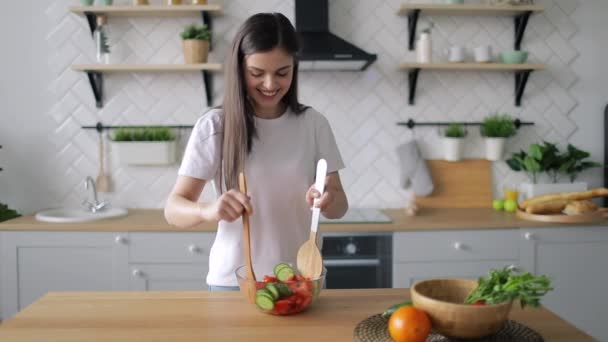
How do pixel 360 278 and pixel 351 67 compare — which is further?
pixel 351 67

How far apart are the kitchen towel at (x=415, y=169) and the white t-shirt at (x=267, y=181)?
151cm

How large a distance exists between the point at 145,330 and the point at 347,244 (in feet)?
4.96

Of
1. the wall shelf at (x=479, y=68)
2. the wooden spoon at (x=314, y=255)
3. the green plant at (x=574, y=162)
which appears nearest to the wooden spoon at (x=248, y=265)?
the wooden spoon at (x=314, y=255)

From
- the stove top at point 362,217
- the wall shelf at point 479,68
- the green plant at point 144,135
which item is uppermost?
the wall shelf at point 479,68

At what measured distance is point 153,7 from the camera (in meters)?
2.85

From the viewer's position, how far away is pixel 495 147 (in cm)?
304

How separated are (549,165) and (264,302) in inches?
91.3

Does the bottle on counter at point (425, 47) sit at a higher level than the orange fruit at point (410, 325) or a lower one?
higher

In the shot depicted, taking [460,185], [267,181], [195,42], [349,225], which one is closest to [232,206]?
[267,181]

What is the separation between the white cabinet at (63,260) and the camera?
2.57 meters

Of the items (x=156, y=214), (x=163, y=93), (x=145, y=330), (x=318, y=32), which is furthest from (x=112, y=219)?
(x=145, y=330)

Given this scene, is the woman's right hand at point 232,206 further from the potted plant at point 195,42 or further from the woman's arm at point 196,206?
the potted plant at point 195,42

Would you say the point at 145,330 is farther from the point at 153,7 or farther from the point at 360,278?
the point at 153,7

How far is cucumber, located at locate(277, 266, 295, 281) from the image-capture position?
1.22 m
